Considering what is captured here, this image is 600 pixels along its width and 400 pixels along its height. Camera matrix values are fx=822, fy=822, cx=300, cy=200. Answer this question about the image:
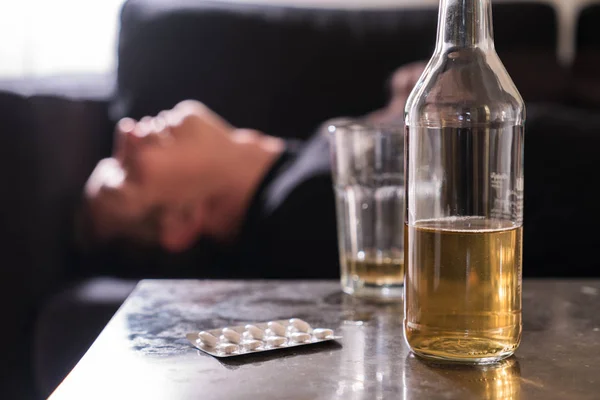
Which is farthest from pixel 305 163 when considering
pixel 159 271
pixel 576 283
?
pixel 576 283

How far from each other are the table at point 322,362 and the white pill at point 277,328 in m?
0.03

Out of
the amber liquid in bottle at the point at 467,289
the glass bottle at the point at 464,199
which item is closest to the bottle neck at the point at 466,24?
the glass bottle at the point at 464,199

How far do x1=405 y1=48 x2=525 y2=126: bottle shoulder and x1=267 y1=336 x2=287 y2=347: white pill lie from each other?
0.20 m

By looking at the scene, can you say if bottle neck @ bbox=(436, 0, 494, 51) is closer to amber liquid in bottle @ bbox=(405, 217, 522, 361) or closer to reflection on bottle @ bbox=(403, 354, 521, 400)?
amber liquid in bottle @ bbox=(405, 217, 522, 361)

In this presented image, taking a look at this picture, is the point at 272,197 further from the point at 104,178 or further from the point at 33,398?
the point at 33,398

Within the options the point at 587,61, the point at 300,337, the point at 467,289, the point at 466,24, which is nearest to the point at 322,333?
the point at 300,337

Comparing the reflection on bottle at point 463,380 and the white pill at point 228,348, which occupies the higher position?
the white pill at point 228,348

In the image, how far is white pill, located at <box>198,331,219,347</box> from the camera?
633 millimetres

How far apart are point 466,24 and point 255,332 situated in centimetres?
29

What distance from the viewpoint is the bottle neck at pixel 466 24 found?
616mm

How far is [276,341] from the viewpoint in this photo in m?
0.64

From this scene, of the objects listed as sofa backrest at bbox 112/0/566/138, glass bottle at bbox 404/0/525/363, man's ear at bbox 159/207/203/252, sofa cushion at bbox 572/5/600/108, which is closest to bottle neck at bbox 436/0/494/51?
glass bottle at bbox 404/0/525/363

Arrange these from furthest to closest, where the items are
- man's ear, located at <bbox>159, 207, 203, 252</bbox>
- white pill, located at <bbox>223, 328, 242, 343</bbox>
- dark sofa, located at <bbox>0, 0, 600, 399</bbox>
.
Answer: man's ear, located at <bbox>159, 207, 203, 252</bbox>
dark sofa, located at <bbox>0, 0, 600, 399</bbox>
white pill, located at <bbox>223, 328, 242, 343</bbox>

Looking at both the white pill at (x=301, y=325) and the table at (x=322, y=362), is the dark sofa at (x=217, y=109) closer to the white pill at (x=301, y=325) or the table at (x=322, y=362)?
the table at (x=322, y=362)
